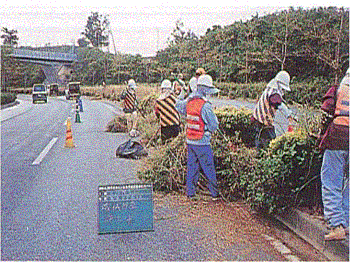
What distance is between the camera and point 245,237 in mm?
5254

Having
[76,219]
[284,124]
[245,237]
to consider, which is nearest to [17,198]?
[76,219]

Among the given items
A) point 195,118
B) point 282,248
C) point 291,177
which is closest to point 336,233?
point 282,248

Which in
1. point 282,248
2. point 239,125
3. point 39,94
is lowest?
point 39,94

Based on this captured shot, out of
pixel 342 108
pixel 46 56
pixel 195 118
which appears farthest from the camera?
pixel 46 56

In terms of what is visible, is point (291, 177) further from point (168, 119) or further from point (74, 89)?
point (74, 89)

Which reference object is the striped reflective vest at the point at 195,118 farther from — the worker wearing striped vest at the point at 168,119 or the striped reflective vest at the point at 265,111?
the worker wearing striped vest at the point at 168,119

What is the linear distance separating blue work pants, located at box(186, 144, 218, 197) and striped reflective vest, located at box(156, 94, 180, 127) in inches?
142

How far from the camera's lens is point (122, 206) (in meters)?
5.40

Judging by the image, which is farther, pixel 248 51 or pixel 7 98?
pixel 7 98

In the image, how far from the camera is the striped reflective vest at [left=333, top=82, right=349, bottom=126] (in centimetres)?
433

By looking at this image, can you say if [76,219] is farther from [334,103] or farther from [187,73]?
[187,73]

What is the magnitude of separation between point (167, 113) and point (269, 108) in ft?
12.3

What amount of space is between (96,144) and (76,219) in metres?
7.67

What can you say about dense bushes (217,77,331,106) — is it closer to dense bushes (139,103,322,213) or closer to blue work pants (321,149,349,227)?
dense bushes (139,103,322,213)
